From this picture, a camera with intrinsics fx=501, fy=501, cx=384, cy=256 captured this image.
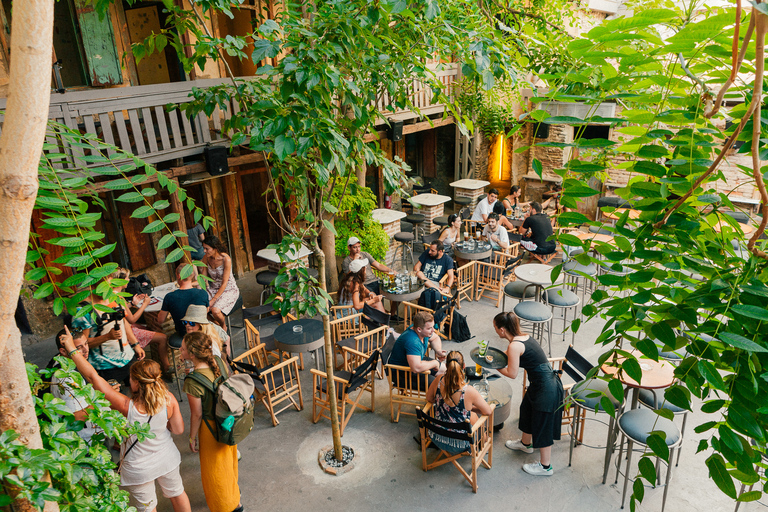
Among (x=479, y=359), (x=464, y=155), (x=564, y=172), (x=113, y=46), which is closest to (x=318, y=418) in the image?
(x=479, y=359)

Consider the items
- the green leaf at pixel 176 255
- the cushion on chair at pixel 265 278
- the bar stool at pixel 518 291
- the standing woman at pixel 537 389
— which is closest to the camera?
the green leaf at pixel 176 255

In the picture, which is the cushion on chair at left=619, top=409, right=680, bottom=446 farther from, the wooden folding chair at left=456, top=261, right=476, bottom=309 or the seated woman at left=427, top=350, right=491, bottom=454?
the wooden folding chair at left=456, top=261, right=476, bottom=309

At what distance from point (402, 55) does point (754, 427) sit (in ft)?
12.1

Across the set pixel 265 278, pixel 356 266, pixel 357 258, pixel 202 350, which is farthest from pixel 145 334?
pixel 357 258

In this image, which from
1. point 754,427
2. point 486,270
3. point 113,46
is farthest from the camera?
point 486,270

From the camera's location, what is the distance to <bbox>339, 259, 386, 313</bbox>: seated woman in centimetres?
691

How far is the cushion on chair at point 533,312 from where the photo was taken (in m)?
6.39

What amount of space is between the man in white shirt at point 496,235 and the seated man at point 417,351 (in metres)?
3.83

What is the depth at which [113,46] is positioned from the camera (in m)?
7.60

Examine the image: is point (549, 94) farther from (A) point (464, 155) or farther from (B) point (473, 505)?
(A) point (464, 155)

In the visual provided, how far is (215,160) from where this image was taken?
7121 mm

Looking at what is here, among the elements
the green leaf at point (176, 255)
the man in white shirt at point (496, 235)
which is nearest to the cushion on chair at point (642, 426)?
the green leaf at point (176, 255)

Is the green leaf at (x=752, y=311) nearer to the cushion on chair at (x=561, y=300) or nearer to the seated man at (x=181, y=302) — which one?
the seated man at (x=181, y=302)

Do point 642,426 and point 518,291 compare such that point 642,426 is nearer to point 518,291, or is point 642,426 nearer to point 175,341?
point 518,291
